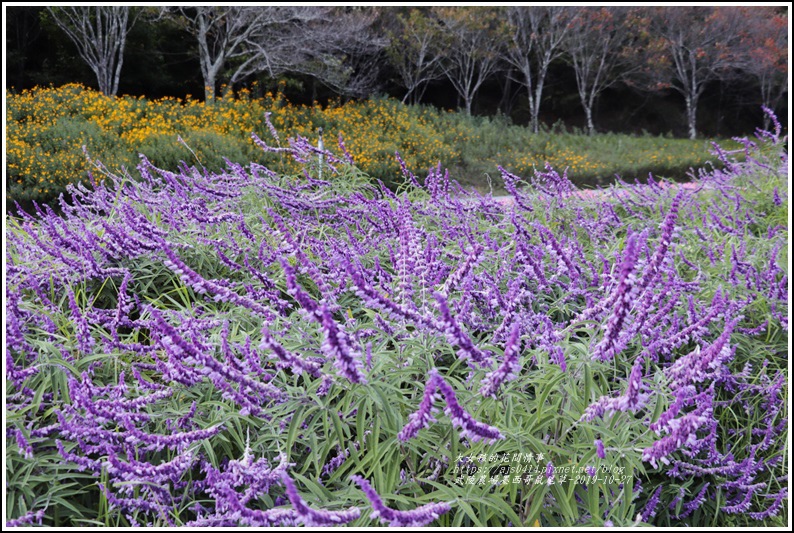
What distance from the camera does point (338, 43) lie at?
1722 cm

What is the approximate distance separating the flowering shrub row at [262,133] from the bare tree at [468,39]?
2902mm

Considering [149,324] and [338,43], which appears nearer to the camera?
[149,324]

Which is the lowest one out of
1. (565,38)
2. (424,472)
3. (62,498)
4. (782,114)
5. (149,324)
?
(62,498)

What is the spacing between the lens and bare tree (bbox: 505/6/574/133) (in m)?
22.1

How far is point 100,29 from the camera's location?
14492 millimetres

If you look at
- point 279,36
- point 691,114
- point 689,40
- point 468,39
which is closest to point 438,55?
point 468,39

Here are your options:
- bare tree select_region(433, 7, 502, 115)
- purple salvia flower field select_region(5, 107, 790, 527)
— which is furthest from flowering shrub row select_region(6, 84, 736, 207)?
purple salvia flower field select_region(5, 107, 790, 527)

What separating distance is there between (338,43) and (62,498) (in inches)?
679

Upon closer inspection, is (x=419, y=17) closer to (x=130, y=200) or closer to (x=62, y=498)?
(x=130, y=200)

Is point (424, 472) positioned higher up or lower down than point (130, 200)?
lower down

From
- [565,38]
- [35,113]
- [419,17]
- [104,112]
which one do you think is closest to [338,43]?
[419,17]

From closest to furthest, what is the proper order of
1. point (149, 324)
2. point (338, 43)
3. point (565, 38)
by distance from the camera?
point (149, 324)
point (338, 43)
point (565, 38)

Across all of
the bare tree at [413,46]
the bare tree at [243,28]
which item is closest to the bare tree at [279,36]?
the bare tree at [243,28]

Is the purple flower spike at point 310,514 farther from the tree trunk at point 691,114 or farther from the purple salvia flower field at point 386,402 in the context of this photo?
the tree trunk at point 691,114
